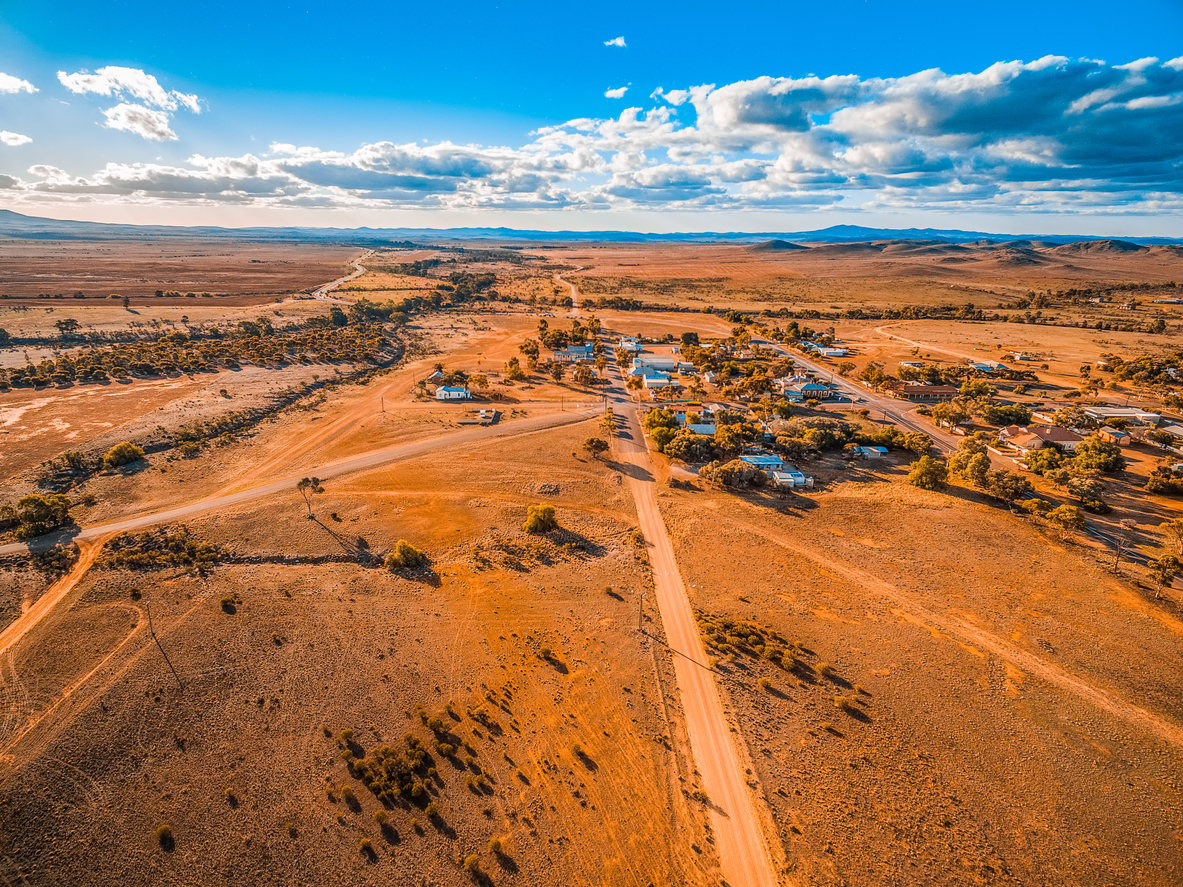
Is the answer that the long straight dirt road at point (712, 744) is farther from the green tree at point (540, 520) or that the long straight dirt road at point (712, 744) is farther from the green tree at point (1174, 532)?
the green tree at point (1174, 532)

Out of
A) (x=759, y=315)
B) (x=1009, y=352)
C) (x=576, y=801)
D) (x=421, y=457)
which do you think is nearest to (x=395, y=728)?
(x=576, y=801)

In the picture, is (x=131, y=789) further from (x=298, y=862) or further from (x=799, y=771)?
(x=799, y=771)

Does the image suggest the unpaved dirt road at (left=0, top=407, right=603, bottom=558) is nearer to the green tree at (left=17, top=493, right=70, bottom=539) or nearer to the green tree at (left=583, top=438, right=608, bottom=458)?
the green tree at (left=17, top=493, right=70, bottom=539)

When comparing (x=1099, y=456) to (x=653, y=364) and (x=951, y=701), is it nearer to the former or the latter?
(x=951, y=701)

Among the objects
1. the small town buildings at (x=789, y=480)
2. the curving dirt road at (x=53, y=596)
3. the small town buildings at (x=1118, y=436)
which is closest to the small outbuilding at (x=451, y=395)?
the curving dirt road at (x=53, y=596)

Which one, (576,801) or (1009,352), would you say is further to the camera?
(1009,352)

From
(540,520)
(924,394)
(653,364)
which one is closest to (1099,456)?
(924,394)
